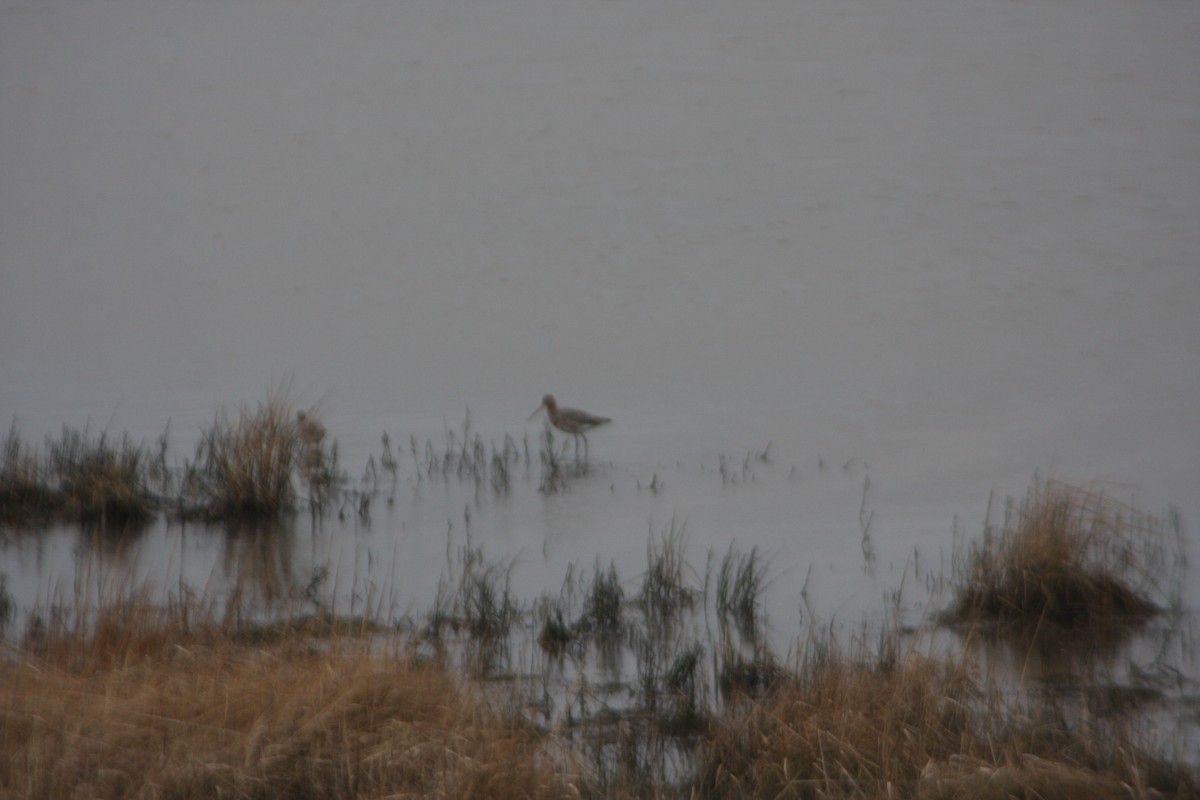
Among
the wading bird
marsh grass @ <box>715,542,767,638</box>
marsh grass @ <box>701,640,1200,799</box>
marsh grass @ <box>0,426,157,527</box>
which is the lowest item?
marsh grass @ <box>701,640,1200,799</box>

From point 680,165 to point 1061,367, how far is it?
14.0 meters

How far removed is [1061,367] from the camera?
1739 centimetres

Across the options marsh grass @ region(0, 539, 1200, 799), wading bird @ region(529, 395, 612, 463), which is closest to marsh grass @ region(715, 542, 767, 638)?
marsh grass @ region(0, 539, 1200, 799)

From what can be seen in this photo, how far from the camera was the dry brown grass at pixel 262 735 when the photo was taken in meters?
4.44

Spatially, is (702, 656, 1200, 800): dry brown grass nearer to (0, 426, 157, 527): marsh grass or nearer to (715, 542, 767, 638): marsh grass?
(715, 542, 767, 638): marsh grass

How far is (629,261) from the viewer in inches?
949

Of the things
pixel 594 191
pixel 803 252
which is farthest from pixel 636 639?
pixel 594 191

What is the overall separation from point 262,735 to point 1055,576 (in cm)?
412

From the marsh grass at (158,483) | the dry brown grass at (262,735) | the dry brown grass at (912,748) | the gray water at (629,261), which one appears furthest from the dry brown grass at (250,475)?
the dry brown grass at (912,748)

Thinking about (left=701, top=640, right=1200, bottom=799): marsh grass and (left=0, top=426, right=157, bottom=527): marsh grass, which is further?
(left=0, top=426, right=157, bottom=527): marsh grass

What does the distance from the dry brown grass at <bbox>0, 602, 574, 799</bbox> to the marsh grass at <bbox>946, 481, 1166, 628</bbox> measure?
2.97 meters

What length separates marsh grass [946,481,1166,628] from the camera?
701 centimetres

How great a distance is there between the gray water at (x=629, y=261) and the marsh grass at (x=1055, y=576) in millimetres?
517

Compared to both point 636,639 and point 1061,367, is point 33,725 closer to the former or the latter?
point 636,639
